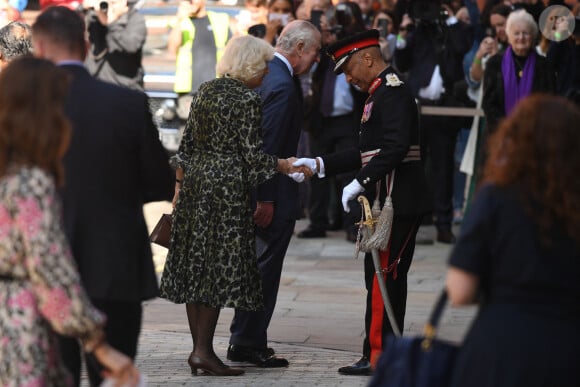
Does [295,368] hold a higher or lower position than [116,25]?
lower

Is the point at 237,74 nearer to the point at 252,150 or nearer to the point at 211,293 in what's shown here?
the point at 252,150

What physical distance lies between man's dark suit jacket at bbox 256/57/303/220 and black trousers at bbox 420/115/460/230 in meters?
5.04

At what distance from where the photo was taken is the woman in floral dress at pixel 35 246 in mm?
4086

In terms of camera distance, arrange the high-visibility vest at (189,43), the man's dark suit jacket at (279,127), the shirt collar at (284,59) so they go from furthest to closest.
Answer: the high-visibility vest at (189,43) → the shirt collar at (284,59) → the man's dark suit jacket at (279,127)

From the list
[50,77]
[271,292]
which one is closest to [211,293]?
[271,292]

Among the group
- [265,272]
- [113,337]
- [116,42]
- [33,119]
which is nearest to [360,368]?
[265,272]

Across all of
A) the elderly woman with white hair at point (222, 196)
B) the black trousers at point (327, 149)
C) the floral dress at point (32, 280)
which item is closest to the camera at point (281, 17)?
the black trousers at point (327, 149)

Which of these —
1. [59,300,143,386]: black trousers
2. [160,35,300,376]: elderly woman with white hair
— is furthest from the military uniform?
[59,300,143,386]: black trousers

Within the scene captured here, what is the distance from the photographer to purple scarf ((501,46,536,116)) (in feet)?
35.5

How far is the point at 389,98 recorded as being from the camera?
23.3 feet

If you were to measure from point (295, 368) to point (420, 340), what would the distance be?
11.3 ft

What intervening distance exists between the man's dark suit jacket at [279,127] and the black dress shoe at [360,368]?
939 millimetres

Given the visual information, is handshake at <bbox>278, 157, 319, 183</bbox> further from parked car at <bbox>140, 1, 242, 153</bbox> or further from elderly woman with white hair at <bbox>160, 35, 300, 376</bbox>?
parked car at <bbox>140, 1, 242, 153</bbox>

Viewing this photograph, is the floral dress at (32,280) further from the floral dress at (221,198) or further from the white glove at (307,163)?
the white glove at (307,163)
